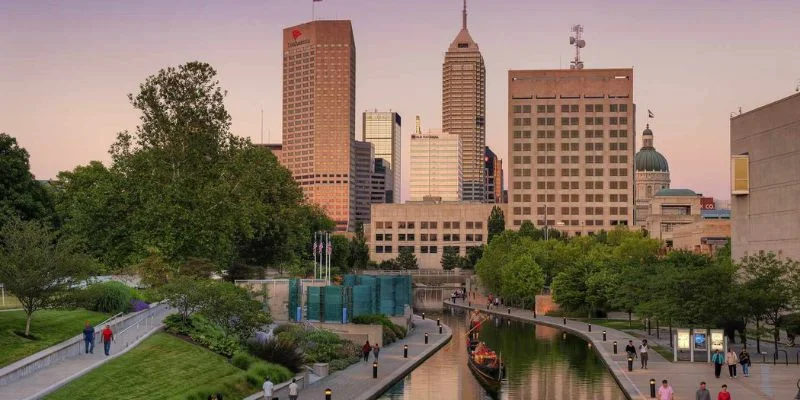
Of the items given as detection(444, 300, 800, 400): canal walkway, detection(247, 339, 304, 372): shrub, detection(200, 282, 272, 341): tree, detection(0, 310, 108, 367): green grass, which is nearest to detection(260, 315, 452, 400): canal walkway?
detection(247, 339, 304, 372): shrub

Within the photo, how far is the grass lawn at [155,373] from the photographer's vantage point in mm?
41281

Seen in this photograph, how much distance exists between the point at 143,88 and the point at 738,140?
5477 cm

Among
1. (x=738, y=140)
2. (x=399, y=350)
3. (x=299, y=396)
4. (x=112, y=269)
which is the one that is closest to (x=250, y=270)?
(x=112, y=269)

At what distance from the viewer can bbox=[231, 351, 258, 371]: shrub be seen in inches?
2088

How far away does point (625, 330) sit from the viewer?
91.3 metres

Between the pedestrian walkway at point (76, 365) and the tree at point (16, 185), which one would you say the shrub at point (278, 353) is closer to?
the pedestrian walkway at point (76, 365)

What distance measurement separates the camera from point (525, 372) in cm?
6419

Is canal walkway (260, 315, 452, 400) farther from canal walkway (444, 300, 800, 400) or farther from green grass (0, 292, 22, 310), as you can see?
green grass (0, 292, 22, 310)

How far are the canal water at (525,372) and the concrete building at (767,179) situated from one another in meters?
20.0

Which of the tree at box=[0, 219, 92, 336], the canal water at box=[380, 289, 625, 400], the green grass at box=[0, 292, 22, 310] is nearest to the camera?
the tree at box=[0, 219, 92, 336]

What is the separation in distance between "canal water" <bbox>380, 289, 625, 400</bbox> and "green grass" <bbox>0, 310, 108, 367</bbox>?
1645cm

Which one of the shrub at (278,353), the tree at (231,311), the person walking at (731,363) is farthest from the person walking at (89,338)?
the person walking at (731,363)

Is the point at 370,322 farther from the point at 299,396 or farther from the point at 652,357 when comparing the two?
the point at 299,396

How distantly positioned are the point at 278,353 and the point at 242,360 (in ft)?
9.44
